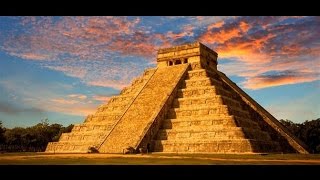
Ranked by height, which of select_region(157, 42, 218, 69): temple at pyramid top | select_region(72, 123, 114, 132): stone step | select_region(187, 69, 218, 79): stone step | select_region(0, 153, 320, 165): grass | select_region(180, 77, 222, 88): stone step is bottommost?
select_region(0, 153, 320, 165): grass

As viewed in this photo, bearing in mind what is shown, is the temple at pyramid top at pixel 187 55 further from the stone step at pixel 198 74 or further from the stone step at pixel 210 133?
the stone step at pixel 210 133

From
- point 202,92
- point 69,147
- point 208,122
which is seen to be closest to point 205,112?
point 208,122

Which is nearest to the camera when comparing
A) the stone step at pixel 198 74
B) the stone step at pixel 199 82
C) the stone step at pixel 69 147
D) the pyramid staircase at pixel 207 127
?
the pyramid staircase at pixel 207 127

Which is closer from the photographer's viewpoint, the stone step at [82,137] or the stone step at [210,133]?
the stone step at [210,133]

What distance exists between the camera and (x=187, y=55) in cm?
3475

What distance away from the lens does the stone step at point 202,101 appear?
88.9ft

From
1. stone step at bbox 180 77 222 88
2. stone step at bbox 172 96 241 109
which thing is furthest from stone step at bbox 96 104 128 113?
stone step at bbox 180 77 222 88

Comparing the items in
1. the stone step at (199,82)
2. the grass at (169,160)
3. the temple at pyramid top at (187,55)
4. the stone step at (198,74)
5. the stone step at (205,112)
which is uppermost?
the temple at pyramid top at (187,55)

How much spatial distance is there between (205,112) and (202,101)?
1.35 metres

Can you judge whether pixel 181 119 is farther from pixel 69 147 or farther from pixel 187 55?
pixel 187 55

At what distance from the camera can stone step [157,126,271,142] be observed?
2402 centimetres

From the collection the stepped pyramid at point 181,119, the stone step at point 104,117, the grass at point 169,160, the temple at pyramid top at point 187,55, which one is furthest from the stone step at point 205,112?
the temple at pyramid top at point 187,55

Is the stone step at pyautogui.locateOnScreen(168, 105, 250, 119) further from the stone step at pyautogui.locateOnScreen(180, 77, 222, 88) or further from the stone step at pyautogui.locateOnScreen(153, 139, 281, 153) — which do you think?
the stone step at pyautogui.locateOnScreen(180, 77, 222, 88)
